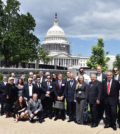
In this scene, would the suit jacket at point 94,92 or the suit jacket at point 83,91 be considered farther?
the suit jacket at point 83,91

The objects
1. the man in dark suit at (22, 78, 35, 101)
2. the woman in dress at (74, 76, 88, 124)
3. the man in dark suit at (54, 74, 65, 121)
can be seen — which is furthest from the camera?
the man in dark suit at (22, 78, 35, 101)

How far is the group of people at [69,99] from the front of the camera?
830 centimetres

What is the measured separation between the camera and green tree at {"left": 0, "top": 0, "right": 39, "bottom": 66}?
104 ft

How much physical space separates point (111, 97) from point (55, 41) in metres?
116

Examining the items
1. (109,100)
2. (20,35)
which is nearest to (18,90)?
(109,100)

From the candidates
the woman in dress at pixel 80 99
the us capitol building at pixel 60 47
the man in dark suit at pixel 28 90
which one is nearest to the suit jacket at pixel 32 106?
A: the man in dark suit at pixel 28 90

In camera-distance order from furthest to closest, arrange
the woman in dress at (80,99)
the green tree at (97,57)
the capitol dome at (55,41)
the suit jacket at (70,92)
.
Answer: the capitol dome at (55,41) → the green tree at (97,57) → the suit jacket at (70,92) → the woman in dress at (80,99)

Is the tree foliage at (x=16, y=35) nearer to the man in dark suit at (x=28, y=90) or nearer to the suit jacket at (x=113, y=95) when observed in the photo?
the man in dark suit at (x=28, y=90)

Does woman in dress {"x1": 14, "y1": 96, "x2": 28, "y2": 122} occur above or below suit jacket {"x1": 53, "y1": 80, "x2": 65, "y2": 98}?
below

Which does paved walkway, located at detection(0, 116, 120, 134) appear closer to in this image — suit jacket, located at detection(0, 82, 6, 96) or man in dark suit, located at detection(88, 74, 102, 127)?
man in dark suit, located at detection(88, 74, 102, 127)

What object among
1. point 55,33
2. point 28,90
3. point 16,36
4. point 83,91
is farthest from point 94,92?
point 55,33

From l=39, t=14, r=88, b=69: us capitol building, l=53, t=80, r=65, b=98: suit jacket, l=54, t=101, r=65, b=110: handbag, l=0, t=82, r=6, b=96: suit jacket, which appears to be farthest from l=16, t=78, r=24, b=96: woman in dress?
→ l=39, t=14, r=88, b=69: us capitol building

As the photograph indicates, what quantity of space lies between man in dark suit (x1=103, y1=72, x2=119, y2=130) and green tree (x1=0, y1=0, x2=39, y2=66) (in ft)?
79.8

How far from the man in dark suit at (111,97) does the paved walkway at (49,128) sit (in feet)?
1.10
